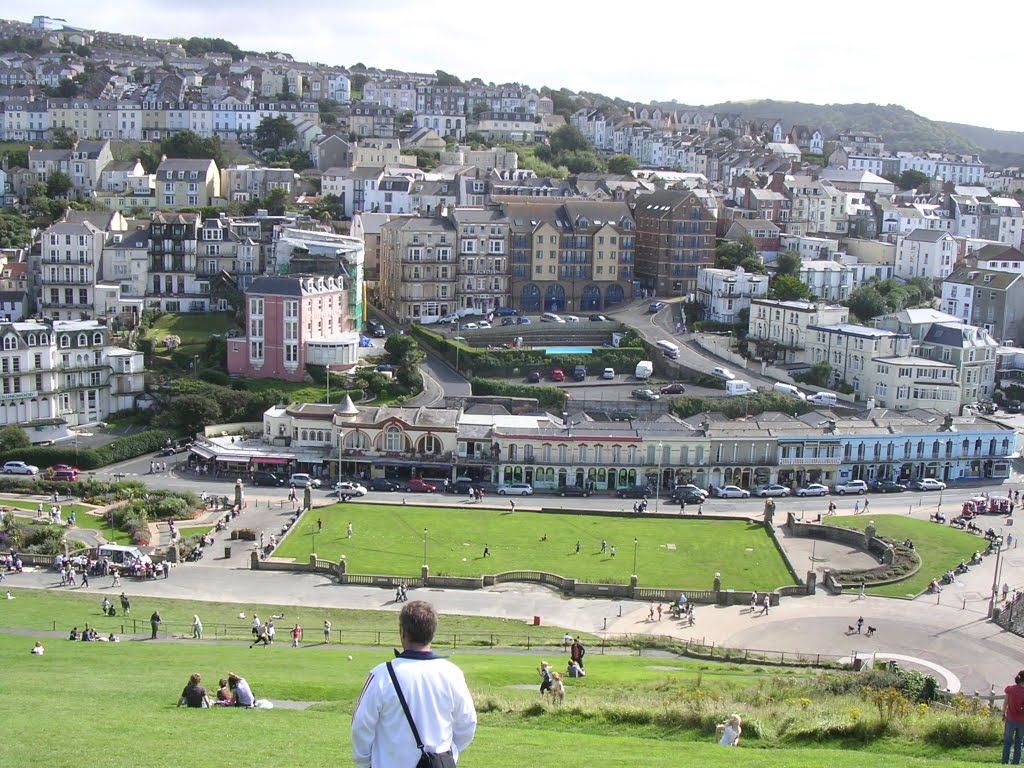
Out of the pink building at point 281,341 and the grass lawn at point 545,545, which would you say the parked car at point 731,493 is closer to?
the grass lawn at point 545,545

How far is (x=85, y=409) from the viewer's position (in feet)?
210

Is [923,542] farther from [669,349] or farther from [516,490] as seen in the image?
[669,349]

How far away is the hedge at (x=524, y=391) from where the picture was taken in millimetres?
66438

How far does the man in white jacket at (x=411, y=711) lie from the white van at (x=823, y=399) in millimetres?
62249

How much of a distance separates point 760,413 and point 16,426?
135ft

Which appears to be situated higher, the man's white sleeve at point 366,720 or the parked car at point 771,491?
the man's white sleeve at point 366,720

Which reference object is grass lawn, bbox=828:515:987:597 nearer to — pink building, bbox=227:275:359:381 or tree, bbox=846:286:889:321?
pink building, bbox=227:275:359:381

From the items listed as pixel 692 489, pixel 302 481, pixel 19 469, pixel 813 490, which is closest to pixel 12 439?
pixel 19 469

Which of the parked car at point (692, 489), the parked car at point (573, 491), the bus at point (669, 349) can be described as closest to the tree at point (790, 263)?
the bus at point (669, 349)

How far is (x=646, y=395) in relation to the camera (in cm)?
6694

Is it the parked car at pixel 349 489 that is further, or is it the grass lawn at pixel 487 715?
the parked car at pixel 349 489

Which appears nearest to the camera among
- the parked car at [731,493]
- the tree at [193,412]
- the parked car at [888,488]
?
the parked car at [731,493]

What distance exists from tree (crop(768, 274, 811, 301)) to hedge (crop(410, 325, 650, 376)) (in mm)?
12932

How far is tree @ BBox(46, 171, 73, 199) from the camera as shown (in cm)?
9375
